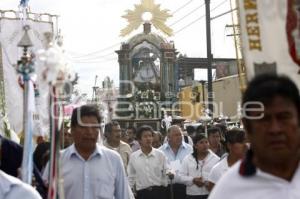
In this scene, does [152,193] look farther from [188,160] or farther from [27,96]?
[27,96]

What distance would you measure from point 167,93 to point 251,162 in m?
36.3

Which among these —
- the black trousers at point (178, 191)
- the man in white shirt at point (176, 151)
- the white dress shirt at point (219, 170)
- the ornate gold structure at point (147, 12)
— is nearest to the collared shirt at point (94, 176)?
the white dress shirt at point (219, 170)

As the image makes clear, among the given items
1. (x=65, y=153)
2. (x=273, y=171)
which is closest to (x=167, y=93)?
(x=65, y=153)

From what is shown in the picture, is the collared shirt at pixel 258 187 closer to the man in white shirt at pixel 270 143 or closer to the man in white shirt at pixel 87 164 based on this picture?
the man in white shirt at pixel 270 143

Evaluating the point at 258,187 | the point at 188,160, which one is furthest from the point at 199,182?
the point at 258,187

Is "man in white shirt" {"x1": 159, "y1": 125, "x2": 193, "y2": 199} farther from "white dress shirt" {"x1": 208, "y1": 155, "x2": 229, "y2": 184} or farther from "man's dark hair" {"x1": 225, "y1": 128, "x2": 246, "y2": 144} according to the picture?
"man's dark hair" {"x1": 225, "y1": 128, "x2": 246, "y2": 144}

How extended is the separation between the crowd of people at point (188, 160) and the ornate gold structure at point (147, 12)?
2690 centimetres

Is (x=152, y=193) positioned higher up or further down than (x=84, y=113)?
further down

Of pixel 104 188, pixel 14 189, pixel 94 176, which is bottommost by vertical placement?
pixel 104 188

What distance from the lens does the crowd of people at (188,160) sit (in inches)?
115

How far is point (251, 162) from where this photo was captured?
3061 mm

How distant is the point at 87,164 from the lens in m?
5.33

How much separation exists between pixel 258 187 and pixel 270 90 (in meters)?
0.45

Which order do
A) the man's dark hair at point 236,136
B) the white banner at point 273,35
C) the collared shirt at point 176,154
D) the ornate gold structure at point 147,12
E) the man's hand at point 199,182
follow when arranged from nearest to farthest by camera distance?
the white banner at point 273,35 < the man's dark hair at point 236,136 < the man's hand at point 199,182 < the collared shirt at point 176,154 < the ornate gold structure at point 147,12
